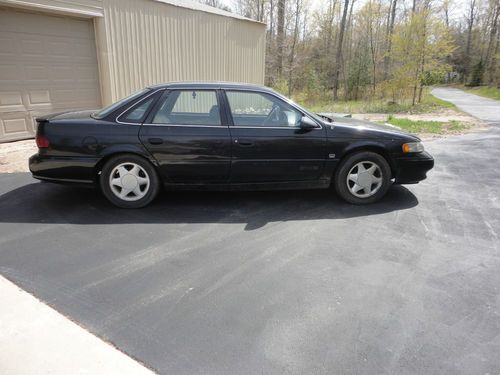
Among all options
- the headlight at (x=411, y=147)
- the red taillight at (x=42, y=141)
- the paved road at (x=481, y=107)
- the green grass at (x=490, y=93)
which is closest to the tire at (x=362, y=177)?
the headlight at (x=411, y=147)

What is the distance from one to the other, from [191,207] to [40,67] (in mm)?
5822

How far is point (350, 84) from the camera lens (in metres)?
30.5

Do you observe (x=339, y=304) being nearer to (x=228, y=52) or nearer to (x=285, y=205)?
(x=285, y=205)

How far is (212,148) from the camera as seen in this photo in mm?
4543

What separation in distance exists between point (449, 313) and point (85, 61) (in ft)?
29.7

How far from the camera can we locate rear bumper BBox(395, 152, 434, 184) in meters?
4.87

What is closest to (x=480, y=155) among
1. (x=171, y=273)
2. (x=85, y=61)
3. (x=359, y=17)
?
(x=171, y=273)

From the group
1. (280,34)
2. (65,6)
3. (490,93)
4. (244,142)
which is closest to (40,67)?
(65,6)

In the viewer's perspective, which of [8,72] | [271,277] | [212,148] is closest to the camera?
[271,277]

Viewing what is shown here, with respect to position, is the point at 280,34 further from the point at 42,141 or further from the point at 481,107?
the point at 42,141

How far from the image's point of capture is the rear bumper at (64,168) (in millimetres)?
4457

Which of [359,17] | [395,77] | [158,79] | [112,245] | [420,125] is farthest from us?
[359,17]

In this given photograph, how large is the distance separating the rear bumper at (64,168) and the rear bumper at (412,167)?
3.78 m

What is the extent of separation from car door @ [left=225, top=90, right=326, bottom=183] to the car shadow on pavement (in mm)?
386
